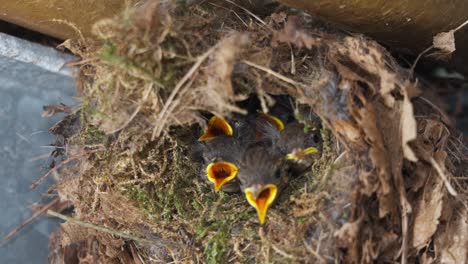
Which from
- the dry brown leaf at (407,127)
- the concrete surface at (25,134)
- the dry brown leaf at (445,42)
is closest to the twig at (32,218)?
the concrete surface at (25,134)

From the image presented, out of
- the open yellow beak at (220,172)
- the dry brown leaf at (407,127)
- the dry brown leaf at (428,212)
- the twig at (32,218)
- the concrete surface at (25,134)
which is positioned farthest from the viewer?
the concrete surface at (25,134)

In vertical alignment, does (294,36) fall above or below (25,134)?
above

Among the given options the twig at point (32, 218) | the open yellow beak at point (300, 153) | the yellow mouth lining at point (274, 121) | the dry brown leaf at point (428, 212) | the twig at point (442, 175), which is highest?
the twig at point (442, 175)

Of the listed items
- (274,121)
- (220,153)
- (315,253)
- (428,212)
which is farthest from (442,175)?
(220,153)

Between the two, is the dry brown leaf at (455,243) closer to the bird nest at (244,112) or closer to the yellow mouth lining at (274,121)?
the bird nest at (244,112)

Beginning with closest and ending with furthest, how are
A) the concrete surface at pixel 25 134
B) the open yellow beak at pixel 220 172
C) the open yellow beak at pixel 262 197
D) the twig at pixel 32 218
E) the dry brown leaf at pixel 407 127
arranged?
the dry brown leaf at pixel 407 127 < the open yellow beak at pixel 262 197 < the open yellow beak at pixel 220 172 < the twig at pixel 32 218 < the concrete surface at pixel 25 134

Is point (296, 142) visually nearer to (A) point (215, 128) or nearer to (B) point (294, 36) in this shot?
(A) point (215, 128)

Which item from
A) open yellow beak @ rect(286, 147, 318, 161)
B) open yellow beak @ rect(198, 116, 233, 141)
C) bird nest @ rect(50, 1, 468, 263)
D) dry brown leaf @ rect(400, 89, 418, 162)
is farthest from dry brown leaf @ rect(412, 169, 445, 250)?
open yellow beak @ rect(198, 116, 233, 141)

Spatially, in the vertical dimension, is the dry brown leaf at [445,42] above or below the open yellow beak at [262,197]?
above
